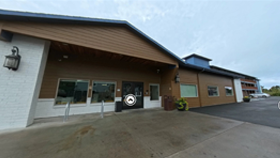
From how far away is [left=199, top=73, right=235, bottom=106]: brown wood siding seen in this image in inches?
296

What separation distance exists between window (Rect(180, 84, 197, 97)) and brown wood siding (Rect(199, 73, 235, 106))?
2.31ft

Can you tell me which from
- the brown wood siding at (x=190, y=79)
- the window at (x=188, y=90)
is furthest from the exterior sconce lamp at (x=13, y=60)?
the window at (x=188, y=90)

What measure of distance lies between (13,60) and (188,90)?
907 cm

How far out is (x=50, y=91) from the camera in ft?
13.4

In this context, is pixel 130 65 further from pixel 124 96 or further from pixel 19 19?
pixel 19 19

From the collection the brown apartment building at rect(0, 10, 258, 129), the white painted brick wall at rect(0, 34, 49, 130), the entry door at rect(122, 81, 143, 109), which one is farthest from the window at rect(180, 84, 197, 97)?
the white painted brick wall at rect(0, 34, 49, 130)

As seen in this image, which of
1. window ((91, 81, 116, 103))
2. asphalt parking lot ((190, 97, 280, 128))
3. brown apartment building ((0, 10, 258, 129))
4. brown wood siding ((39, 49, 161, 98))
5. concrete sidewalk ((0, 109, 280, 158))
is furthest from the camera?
window ((91, 81, 116, 103))

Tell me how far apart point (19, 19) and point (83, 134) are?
424 centimetres

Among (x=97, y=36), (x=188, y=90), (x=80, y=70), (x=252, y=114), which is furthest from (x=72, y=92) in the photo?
(x=252, y=114)

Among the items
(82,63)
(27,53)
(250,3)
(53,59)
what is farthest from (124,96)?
(250,3)

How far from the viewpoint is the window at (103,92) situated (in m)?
5.02

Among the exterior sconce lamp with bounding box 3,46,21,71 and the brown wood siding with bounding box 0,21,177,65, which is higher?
the brown wood siding with bounding box 0,21,177,65

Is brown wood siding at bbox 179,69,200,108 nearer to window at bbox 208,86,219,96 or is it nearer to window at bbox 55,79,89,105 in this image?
window at bbox 208,86,219,96

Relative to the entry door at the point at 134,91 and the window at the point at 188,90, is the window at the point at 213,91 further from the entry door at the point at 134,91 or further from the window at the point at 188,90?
the entry door at the point at 134,91
